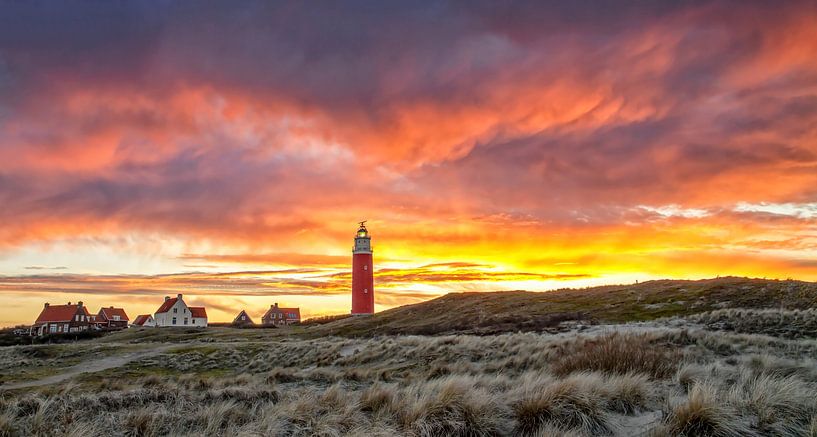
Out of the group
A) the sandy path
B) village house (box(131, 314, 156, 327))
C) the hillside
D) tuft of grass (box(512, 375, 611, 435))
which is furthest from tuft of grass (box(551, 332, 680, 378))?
village house (box(131, 314, 156, 327))

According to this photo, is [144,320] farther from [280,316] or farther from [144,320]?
[280,316]

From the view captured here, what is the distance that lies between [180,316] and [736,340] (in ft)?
301

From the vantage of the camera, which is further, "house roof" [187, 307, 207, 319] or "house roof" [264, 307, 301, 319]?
"house roof" [264, 307, 301, 319]

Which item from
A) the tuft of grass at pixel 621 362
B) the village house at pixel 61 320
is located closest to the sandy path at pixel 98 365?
the tuft of grass at pixel 621 362

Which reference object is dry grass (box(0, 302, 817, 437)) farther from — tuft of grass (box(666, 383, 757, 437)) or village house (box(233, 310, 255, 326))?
village house (box(233, 310, 255, 326))

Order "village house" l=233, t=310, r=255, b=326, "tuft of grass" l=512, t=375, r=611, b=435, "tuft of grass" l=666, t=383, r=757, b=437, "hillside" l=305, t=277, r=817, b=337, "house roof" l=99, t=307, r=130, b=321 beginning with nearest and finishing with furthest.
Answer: "tuft of grass" l=666, t=383, r=757, b=437 → "tuft of grass" l=512, t=375, r=611, b=435 → "hillside" l=305, t=277, r=817, b=337 → "house roof" l=99, t=307, r=130, b=321 → "village house" l=233, t=310, r=255, b=326

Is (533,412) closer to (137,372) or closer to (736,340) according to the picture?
(736,340)

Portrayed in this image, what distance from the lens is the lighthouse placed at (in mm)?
77812

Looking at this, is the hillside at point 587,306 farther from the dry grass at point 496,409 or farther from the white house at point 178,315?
the white house at point 178,315

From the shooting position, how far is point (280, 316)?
106m

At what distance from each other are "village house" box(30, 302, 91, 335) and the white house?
1154cm

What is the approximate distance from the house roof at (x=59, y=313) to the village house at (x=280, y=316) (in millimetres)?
33786

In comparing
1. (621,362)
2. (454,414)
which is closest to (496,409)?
(454,414)

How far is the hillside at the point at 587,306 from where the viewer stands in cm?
3991
